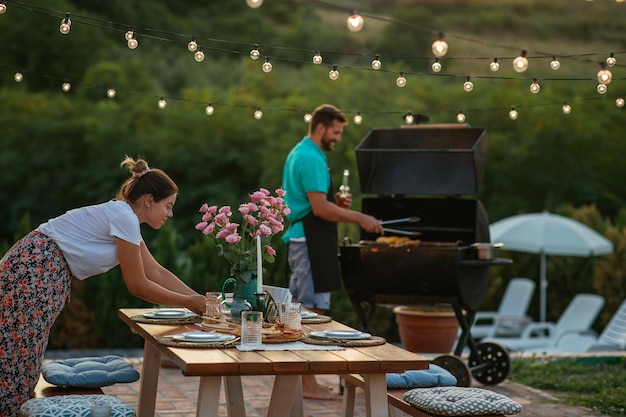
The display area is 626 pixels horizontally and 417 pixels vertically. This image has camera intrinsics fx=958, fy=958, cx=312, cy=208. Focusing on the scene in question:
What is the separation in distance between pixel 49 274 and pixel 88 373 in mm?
491

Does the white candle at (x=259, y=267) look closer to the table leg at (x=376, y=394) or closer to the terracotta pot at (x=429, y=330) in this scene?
the table leg at (x=376, y=394)

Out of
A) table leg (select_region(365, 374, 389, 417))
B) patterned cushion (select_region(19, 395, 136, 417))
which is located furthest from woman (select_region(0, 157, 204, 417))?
table leg (select_region(365, 374, 389, 417))

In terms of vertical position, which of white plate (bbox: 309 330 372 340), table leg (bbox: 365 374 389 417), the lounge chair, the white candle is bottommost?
the lounge chair

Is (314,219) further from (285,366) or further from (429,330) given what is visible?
(285,366)

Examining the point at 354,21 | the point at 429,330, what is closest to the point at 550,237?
the point at 429,330

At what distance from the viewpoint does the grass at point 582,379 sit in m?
5.61

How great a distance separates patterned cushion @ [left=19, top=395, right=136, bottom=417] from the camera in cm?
315

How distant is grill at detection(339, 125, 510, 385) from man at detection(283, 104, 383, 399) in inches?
15.7

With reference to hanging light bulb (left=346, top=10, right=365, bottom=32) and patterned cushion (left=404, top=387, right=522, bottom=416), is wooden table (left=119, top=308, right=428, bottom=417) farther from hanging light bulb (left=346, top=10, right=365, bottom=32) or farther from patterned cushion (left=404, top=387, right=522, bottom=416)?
hanging light bulb (left=346, top=10, right=365, bottom=32)

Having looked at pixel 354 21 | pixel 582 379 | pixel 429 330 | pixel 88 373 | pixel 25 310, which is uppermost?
pixel 354 21

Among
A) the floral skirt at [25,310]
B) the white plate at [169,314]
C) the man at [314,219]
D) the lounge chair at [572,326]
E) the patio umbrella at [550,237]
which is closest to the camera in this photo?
the floral skirt at [25,310]

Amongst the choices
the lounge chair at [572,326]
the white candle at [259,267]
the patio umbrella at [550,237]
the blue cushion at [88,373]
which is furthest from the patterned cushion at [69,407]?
the patio umbrella at [550,237]

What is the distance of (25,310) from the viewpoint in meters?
3.70

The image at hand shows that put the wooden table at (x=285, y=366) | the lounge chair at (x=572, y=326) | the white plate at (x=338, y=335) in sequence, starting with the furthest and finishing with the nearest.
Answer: the lounge chair at (x=572, y=326), the white plate at (x=338, y=335), the wooden table at (x=285, y=366)
